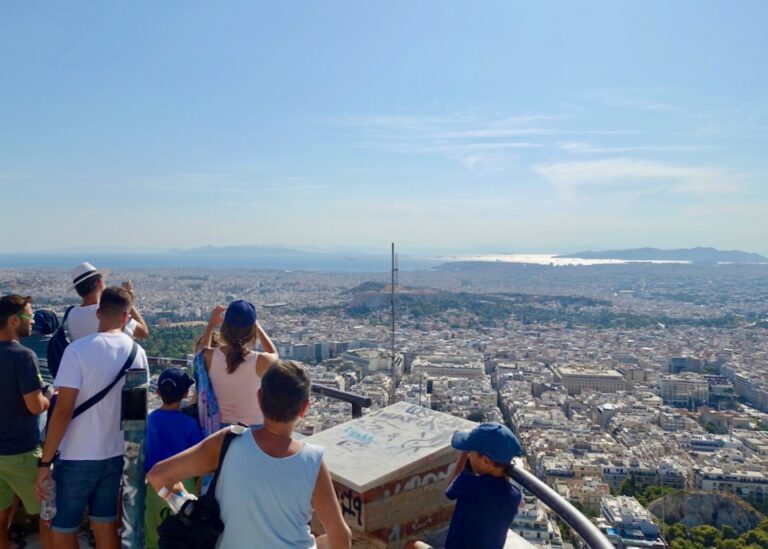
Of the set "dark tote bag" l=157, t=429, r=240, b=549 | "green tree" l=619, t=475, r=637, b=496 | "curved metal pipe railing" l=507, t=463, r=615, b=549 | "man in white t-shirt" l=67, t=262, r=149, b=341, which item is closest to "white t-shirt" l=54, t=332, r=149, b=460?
"man in white t-shirt" l=67, t=262, r=149, b=341

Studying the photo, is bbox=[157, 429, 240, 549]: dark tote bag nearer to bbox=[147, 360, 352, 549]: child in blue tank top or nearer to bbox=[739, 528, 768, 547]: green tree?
bbox=[147, 360, 352, 549]: child in blue tank top

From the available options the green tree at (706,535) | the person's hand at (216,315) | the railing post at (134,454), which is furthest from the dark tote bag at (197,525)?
the green tree at (706,535)

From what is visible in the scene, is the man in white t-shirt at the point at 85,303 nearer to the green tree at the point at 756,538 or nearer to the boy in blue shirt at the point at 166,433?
the boy in blue shirt at the point at 166,433

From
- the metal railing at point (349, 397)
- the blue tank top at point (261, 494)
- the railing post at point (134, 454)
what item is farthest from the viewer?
the metal railing at point (349, 397)

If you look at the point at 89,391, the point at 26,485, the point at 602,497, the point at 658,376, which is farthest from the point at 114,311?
the point at 658,376

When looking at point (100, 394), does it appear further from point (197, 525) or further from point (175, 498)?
point (197, 525)

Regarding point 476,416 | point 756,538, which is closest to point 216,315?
point 756,538
